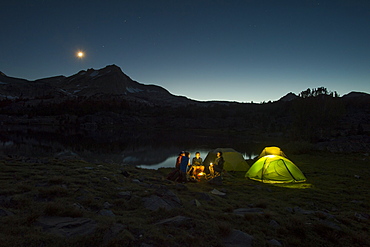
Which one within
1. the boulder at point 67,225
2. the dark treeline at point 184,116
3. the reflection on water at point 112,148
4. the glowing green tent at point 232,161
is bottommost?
the reflection on water at point 112,148

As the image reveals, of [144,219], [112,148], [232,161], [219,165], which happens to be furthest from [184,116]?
[144,219]

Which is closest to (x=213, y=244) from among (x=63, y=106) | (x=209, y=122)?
(x=209, y=122)

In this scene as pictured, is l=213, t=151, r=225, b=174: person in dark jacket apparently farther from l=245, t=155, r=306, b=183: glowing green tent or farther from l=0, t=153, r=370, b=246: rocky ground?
l=0, t=153, r=370, b=246: rocky ground

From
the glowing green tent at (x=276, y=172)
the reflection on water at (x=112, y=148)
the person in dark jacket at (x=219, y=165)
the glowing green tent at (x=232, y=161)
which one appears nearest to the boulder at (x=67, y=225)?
the person in dark jacket at (x=219, y=165)

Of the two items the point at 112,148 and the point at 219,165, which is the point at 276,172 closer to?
the point at 219,165

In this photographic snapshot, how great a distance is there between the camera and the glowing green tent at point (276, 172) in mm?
16344

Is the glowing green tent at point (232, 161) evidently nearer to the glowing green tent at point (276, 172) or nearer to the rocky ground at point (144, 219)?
the glowing green tent at point (276, 172)

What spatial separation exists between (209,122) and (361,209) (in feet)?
439

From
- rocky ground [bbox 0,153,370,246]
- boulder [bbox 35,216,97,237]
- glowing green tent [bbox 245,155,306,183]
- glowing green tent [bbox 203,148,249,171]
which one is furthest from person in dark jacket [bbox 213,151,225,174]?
boulder [bbox 35,216,97,237]

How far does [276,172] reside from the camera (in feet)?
54.5

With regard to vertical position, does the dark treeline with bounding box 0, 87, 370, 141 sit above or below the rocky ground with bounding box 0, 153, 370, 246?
above

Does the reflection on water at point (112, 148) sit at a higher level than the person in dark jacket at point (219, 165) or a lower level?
lower

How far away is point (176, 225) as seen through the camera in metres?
6.04

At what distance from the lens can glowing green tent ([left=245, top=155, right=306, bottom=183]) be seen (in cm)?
1634
